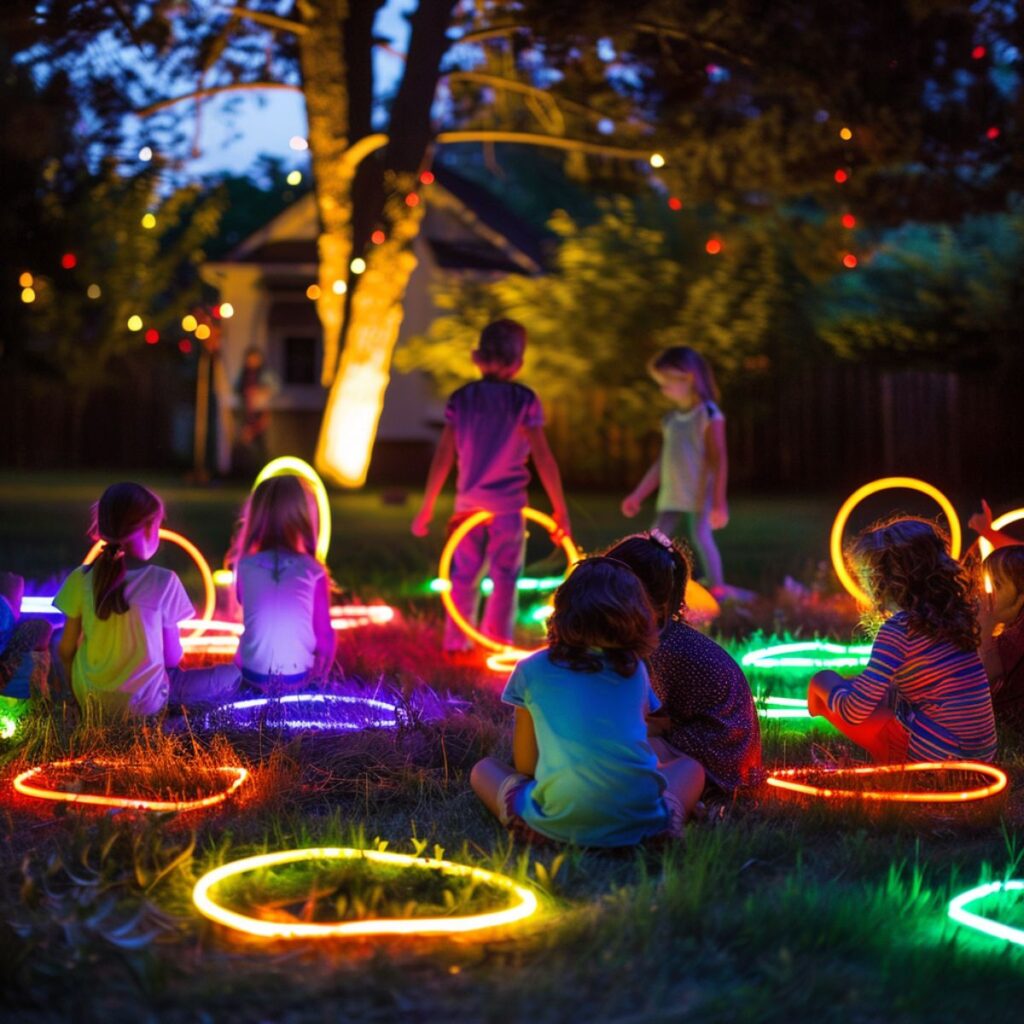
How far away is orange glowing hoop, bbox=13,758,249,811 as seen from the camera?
475 cm

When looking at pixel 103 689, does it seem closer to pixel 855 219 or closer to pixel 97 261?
pixel 855 219

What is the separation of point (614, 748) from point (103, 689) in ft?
8.23

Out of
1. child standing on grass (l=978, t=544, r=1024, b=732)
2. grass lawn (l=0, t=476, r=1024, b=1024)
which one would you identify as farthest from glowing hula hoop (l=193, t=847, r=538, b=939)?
child standing on grass (l=978, t=544, r=1024, b=732)

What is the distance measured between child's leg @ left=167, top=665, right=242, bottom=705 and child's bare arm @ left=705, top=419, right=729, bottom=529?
3.94 metres

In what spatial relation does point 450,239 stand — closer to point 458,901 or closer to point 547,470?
point 547,470

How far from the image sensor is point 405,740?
5645 millimetres

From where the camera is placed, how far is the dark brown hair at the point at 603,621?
14.6 feet

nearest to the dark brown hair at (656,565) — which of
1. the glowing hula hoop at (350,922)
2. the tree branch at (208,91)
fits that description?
the glowing hula hoop at (350,922)

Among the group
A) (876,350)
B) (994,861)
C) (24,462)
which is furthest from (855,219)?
(24,462)

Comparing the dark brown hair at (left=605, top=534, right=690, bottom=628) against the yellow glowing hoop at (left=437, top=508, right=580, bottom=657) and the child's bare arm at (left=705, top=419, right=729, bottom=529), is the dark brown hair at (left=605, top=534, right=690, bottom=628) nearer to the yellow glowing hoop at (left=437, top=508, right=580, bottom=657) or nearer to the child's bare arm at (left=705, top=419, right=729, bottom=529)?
the yellow glowing hoop at (left=437, top=508, right=580, bottom=657)

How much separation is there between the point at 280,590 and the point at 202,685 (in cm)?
53

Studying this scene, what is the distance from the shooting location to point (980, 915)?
160 inches

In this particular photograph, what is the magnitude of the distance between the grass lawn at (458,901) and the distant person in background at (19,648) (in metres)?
0.28

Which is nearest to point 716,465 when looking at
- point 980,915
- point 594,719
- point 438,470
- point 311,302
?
point 438,470
